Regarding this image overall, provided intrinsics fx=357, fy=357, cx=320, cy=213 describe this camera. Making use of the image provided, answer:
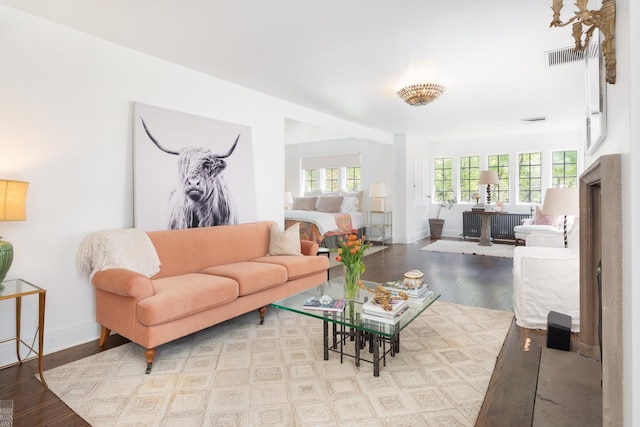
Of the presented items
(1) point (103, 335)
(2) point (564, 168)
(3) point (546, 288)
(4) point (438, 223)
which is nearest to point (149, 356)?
(1) point (103, 335)

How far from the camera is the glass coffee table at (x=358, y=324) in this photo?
7.50 ft

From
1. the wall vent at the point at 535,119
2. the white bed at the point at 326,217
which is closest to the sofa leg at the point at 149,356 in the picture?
the white bed at the point at 326,217

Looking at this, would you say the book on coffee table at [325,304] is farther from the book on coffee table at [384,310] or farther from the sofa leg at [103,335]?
the sofa leg at [103,335]

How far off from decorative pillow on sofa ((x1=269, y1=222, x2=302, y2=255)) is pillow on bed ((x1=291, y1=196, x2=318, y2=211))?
4.60 meters

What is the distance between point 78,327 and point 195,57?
2.68 metres

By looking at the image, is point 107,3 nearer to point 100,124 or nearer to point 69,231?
point 100,124

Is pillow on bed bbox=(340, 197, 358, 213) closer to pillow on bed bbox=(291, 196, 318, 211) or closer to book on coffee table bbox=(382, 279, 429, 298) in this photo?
pillow on bed bbox=(291, 196, 318, 211)

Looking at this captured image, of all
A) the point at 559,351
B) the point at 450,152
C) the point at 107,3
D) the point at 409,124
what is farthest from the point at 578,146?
the point at 107,3

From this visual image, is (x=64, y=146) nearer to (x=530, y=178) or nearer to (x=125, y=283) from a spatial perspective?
(x=125, y=283)

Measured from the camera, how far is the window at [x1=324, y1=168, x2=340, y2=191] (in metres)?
9.39

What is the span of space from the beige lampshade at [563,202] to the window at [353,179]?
18.3 ft

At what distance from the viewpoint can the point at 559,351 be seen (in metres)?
2.63

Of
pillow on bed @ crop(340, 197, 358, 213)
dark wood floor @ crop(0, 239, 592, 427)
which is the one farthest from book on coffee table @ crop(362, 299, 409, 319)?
pillow on bed @ crop(340, 197, 358, 213)

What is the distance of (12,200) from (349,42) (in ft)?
9.27
